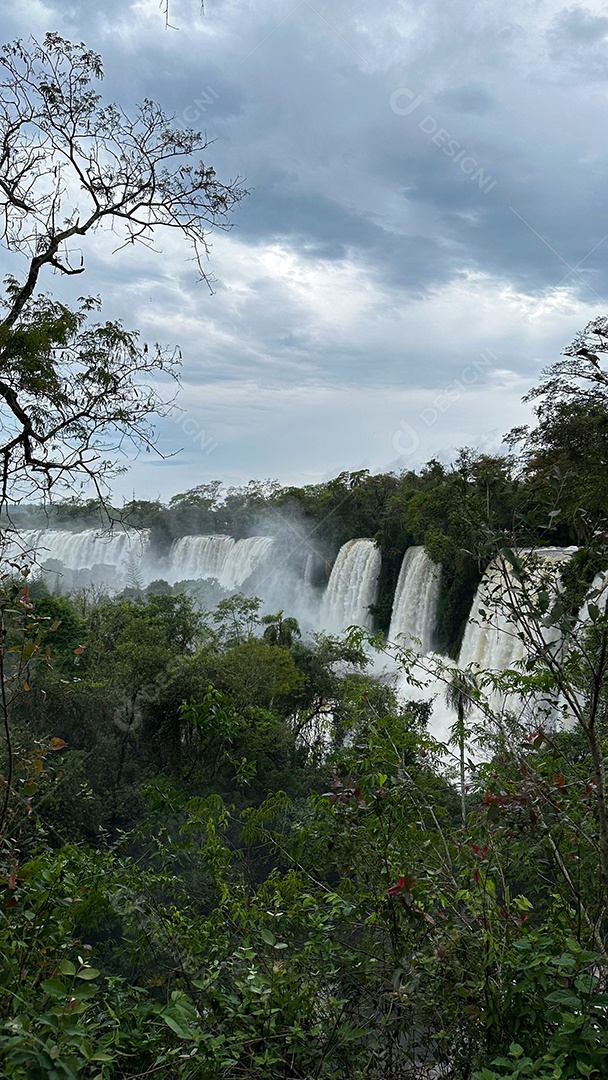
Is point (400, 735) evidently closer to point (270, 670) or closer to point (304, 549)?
point (270, 670)

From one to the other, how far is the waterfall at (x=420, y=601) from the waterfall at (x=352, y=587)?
2.00 metres

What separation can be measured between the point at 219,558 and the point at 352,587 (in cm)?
601

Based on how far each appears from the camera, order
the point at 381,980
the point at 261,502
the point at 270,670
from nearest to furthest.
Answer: the point at 381,980 → the point at 270,670 → the point at 261,502

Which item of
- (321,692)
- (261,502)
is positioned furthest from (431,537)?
(261,502)

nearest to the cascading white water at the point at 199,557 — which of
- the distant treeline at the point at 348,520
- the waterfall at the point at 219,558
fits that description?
the waterfall at the point at 219,558

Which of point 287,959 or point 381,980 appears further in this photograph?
point 287,959

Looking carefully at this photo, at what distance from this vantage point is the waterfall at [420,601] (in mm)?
15203

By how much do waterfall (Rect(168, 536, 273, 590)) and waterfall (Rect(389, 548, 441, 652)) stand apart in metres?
6.54

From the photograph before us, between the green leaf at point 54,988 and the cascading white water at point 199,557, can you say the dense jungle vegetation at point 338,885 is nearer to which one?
the green leaf at point 54,988

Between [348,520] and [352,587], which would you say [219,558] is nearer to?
[348,520]

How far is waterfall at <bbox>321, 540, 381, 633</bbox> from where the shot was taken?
58.2 ft

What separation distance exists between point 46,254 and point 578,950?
338cm

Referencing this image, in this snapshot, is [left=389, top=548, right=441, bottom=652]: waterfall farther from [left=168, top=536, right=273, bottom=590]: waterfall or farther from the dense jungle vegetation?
the dense jungle vegetation

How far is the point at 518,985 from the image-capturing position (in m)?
1.20
